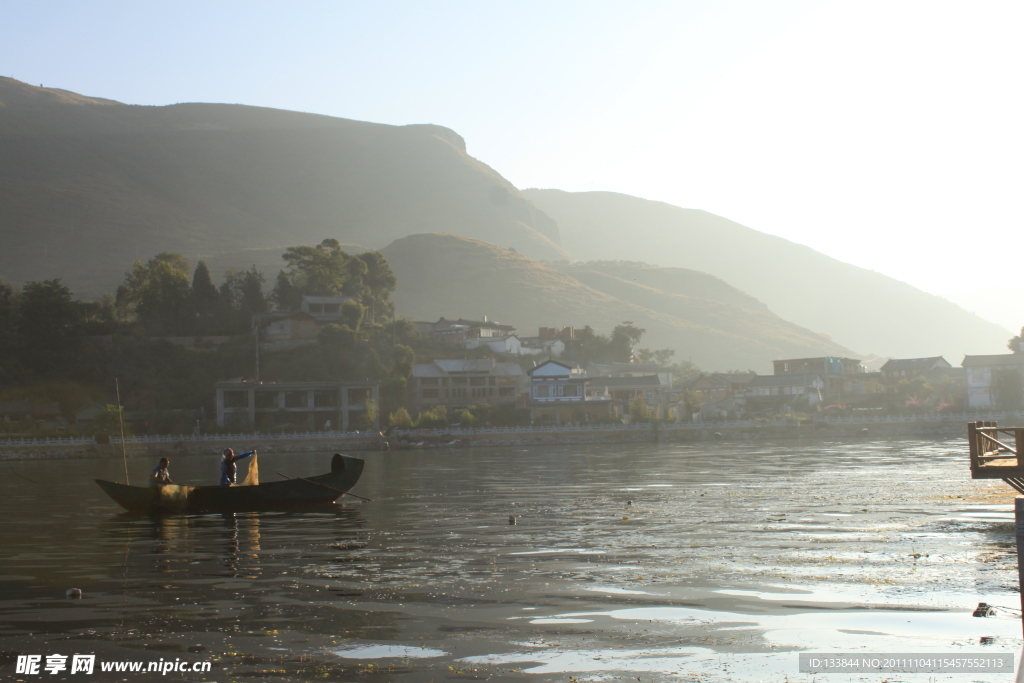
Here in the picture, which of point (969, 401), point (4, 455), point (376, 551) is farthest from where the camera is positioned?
point (969, 401)

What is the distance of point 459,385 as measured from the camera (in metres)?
98.3

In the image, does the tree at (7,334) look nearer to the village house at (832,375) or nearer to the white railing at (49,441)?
the white railing at (49,441)

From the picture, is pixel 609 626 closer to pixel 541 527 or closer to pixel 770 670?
pixel 770 670

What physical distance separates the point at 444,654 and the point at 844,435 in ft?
259

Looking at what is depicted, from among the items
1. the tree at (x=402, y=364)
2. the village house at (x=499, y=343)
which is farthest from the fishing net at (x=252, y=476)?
the village house at (x=499, y=343)

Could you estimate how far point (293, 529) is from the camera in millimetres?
24125

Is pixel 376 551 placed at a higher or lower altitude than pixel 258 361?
lower

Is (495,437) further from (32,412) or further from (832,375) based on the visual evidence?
(832,375)

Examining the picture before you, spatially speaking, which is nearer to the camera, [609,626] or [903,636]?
[903,636]

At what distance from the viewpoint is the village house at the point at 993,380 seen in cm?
8875

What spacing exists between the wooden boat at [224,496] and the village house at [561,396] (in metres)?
63.6

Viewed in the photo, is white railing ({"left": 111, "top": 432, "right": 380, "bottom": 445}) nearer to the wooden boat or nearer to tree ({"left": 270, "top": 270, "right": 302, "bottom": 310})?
tree ({"left": 270, "top": 270, "right": 302, "bottom": 310})

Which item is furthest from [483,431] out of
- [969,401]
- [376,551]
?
[376,551]

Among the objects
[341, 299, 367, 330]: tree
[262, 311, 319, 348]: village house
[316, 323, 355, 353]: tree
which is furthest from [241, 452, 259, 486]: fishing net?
[262, 311, 319, 348]: village house
